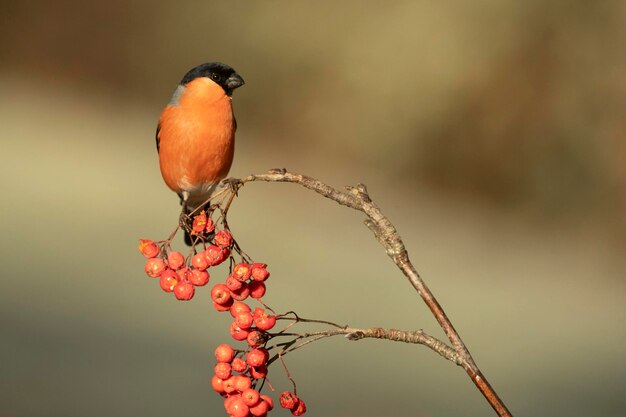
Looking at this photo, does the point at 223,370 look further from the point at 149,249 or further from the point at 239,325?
the point at 149,249

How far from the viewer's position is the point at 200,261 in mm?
1522

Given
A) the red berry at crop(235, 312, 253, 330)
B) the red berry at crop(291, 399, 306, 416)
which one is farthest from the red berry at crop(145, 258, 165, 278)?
the red berry at crop(291, 399, 306, 416)

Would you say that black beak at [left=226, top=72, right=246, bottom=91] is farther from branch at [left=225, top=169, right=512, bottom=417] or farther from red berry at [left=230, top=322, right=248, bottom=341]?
branch at [left=225, top=169, right=512, bottom=417]

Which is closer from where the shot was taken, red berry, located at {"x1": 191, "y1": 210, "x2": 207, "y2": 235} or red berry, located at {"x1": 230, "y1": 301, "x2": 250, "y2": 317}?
red berry, located at {"x1": 230, "y1": 301, "x2": 250, "y2": 317}

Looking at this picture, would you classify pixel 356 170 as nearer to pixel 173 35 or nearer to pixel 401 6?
pixel 401 6

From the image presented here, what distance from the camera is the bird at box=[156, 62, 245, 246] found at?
7.89ft

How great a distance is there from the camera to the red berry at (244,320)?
4.64 feet

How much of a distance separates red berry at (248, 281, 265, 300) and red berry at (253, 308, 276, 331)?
0.06m

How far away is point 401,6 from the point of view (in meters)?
7.12

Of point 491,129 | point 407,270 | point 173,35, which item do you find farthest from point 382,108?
point 407,270

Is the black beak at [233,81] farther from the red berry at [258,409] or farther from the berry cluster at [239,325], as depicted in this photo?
the red berry at [258,409]

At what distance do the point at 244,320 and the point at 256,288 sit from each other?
3.2 inches

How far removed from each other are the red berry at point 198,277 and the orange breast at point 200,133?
893 millimetres

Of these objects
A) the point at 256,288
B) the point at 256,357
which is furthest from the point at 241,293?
the point at 256,357
